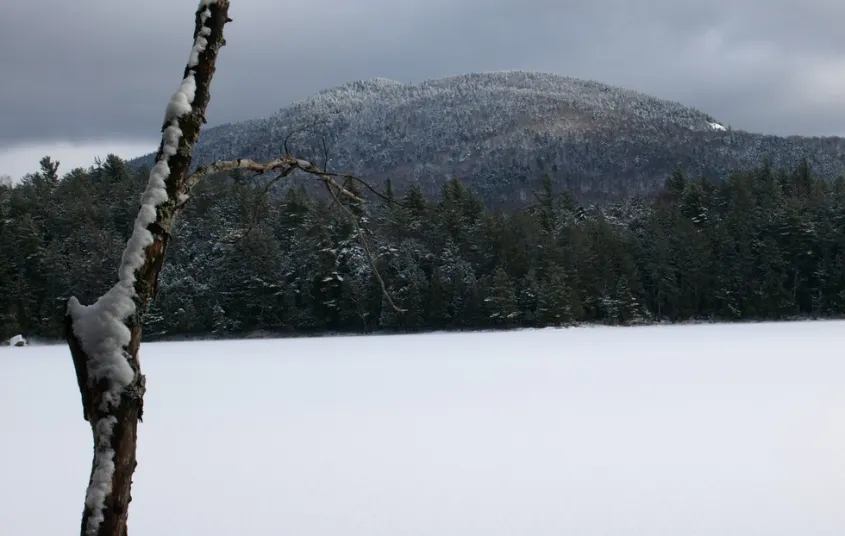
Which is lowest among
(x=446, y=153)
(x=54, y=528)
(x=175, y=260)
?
(x=54, y=528)

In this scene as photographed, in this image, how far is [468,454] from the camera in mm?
8562

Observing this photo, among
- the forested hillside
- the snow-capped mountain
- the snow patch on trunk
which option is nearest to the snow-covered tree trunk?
the snow patch on trunk

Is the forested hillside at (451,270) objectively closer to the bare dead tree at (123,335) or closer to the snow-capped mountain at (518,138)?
the bare dead tree at (123,335)

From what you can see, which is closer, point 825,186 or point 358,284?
point 358,284

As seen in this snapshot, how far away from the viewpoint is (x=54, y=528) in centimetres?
632

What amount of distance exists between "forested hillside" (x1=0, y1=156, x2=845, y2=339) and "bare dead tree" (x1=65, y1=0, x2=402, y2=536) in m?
37.2

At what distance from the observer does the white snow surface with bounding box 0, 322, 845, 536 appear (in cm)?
625

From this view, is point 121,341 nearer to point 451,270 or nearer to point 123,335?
point 123,335

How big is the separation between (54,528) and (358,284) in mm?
35491

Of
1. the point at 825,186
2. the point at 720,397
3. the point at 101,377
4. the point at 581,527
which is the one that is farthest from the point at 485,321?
the point at 101,377

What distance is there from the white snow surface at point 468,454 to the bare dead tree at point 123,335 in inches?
156

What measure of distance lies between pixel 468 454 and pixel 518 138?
12452 cm

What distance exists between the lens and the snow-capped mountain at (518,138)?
102 meters

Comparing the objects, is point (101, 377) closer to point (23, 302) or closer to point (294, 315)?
point (294, 315)
